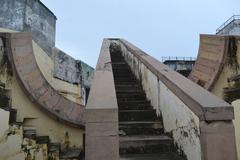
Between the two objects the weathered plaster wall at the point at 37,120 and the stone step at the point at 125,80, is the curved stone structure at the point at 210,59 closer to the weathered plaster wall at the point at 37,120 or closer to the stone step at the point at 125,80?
the stone step at the point at 125,80

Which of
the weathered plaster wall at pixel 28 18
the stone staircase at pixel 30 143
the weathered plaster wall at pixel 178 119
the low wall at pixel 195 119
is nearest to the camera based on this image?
the low wall at pixel 195 119

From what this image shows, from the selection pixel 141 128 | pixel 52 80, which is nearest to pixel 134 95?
pixel 141 128

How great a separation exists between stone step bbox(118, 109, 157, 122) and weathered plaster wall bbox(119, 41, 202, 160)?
13 centimetres

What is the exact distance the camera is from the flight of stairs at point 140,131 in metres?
3.34

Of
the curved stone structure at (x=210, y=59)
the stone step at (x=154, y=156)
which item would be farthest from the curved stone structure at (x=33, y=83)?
the curved stone structure at (x=210, y=59)

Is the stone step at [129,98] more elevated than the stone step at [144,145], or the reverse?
the stone step at [129,98]

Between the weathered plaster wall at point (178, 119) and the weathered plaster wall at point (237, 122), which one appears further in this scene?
the weathered plaster wall at point (237, 122)

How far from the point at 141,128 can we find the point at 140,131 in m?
0.05

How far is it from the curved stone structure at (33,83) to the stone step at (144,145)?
1.79m

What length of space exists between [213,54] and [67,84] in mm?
5632

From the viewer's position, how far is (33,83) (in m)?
5.00

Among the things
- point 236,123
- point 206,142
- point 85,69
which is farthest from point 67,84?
point 206,142

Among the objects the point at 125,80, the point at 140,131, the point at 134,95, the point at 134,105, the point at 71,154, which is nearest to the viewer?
the point at 140,131

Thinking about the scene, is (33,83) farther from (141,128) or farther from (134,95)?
(141,128)
